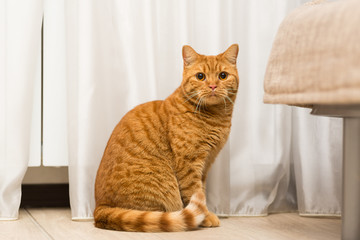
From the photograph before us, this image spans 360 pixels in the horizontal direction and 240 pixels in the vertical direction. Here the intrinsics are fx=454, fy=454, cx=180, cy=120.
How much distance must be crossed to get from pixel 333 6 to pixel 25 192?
4.78ft

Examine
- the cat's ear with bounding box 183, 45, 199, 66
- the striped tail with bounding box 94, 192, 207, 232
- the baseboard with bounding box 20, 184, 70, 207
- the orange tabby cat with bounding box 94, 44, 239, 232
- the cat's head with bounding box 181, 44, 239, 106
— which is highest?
the cat's ear with bounding box 183, 45, 199, 66

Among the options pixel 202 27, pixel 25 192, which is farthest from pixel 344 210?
pixel 25 192

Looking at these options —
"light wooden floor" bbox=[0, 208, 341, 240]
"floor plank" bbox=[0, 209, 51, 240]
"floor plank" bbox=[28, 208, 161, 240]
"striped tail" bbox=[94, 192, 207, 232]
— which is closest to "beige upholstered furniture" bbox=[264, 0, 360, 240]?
"light wooden floor" bbox=[0, 208, 341, 240]

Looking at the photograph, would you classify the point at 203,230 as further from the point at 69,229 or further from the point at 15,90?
the point at 15,90

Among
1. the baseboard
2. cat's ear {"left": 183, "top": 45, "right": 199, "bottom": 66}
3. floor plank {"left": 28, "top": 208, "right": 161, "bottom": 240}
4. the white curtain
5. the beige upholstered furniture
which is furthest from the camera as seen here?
the baseboard

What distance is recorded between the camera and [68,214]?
5.61 feet

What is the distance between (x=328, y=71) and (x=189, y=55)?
645 millimetres

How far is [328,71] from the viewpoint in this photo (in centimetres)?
97

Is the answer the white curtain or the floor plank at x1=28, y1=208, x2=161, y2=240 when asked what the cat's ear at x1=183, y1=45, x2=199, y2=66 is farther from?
the floor plank at x1=28, y1=208, x2=161, y2=240

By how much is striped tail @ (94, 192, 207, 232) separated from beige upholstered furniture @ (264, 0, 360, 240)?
0.41 meters

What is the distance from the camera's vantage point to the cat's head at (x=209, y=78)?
147 centimetres

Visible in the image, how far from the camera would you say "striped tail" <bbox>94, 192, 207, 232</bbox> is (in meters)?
1.33

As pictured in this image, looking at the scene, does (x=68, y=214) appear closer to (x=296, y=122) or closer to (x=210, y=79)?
(x=210, y=79)

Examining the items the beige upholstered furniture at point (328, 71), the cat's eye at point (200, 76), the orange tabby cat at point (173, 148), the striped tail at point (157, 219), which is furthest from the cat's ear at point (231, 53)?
the striped tail at point (157, 219)
